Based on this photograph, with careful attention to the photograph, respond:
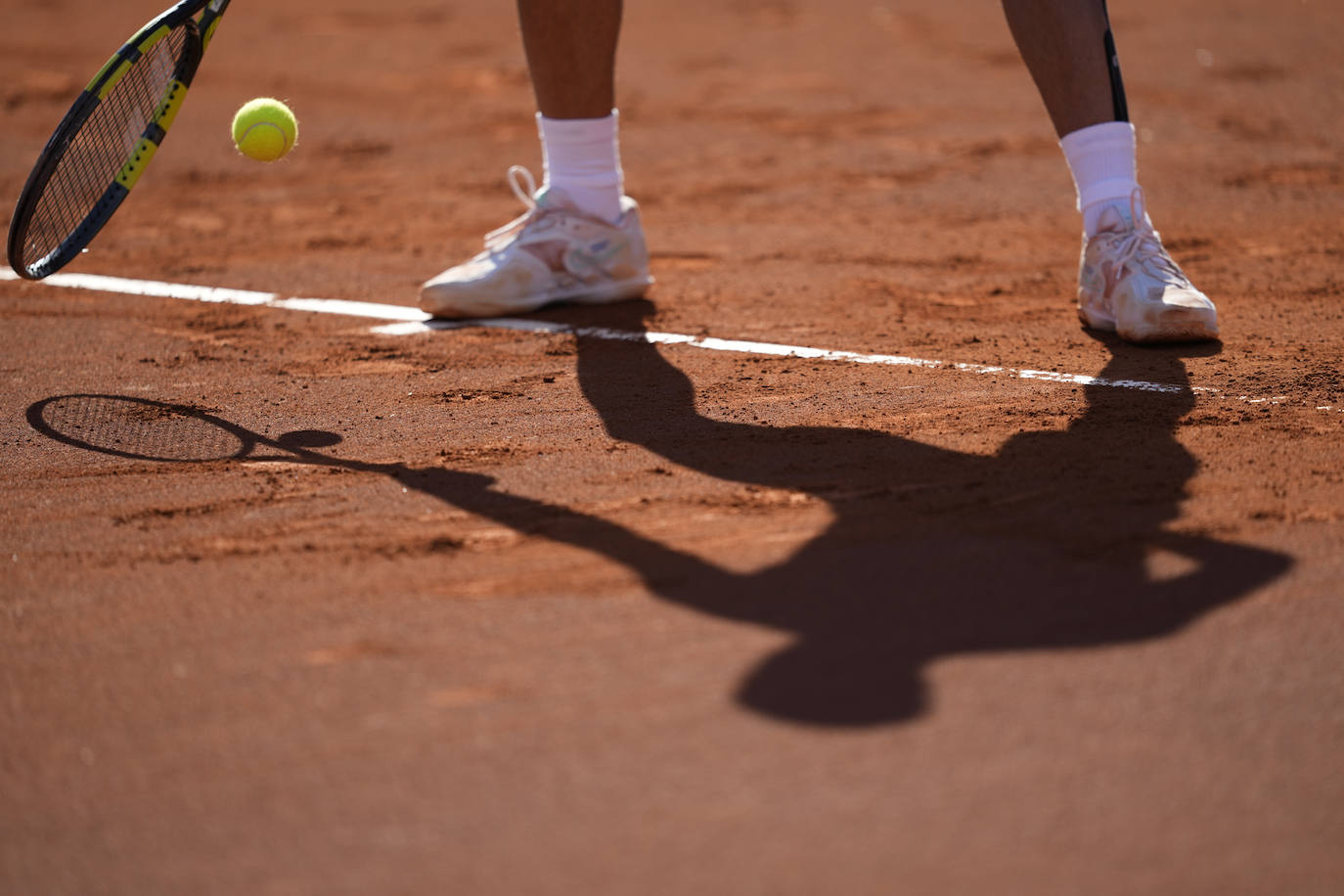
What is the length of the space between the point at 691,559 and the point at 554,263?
161 centimetres

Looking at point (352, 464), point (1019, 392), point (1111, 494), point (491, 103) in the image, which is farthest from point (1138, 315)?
point (491, 103)

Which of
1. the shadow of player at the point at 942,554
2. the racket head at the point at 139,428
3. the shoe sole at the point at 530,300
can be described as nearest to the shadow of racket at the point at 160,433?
the racket head at the point at 139,428

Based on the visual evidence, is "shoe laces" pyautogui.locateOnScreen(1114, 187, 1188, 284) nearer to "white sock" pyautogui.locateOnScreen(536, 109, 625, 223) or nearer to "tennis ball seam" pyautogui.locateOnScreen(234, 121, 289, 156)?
"white sock" pyautogui.locateOnScreen(536, 109, 625, 223)

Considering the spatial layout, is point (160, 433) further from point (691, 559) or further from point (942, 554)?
point (942, 554)

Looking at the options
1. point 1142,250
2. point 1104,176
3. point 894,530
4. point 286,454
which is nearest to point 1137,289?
point 1142,250

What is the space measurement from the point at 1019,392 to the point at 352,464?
1.33 metres

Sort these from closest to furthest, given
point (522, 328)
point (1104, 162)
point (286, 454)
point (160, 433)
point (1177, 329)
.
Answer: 1. point (286, 454)
2. point (160, 433)
3. point (1177, 329)
4. point (1104, 162)
5. point (522, 328)

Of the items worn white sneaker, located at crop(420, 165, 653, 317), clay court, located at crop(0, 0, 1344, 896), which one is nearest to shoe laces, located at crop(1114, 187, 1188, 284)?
clay court, located at crop(0, 0, 1344, 896)

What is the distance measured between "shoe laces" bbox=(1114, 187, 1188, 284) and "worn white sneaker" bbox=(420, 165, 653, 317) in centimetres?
119

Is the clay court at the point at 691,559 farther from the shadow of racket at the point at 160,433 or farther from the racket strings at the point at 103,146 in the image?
the racket strings at the point at 103,146

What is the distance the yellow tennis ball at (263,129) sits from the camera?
310 cm

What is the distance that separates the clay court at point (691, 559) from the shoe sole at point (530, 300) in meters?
0.07

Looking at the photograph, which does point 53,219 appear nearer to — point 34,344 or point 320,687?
point 34,344

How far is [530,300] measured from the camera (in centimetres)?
350
